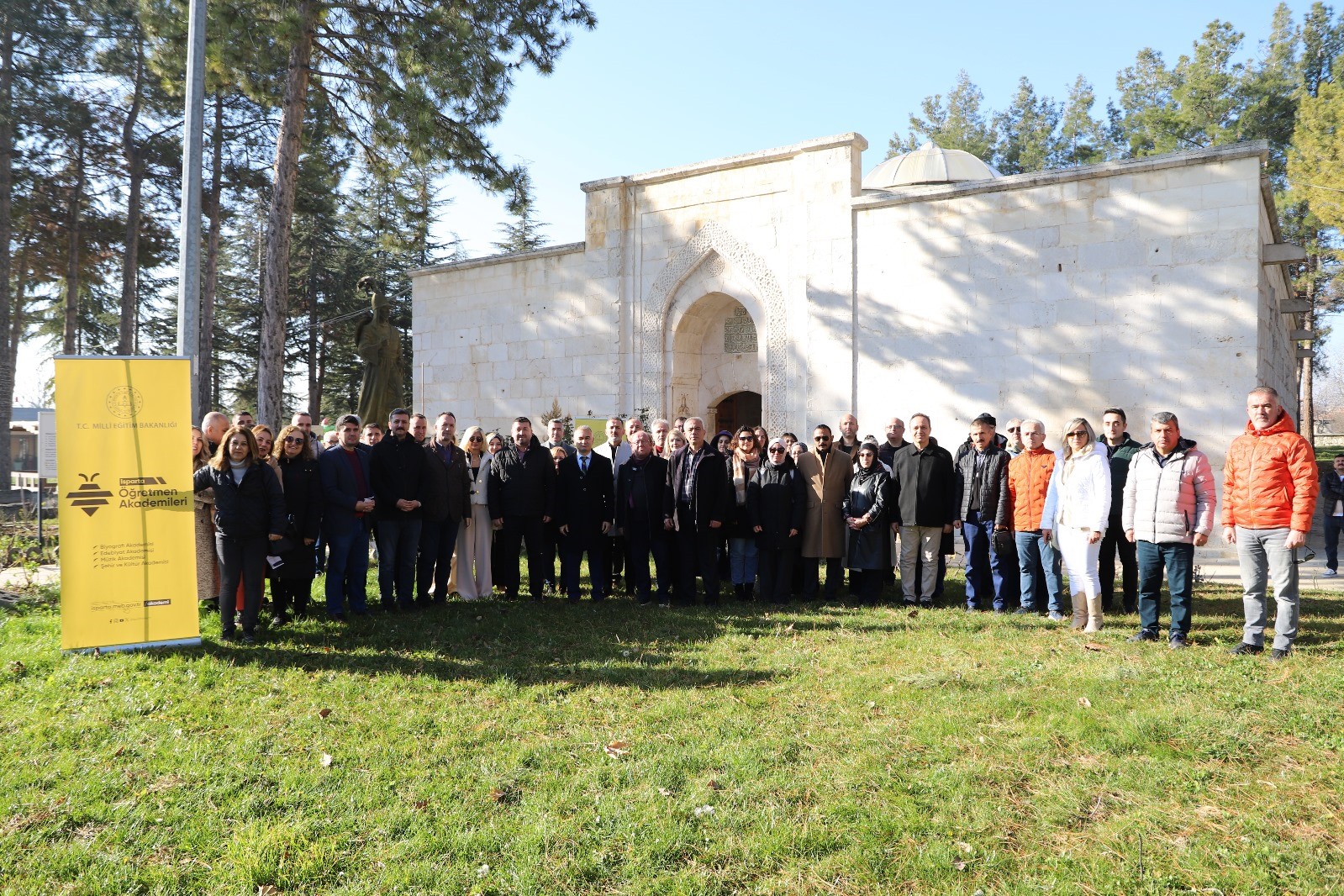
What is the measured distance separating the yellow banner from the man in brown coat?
17.1 ft

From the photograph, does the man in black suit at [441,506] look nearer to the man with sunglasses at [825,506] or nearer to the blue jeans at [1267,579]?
the man with sunglasses at [825,506]

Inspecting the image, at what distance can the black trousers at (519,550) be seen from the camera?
26.9ft

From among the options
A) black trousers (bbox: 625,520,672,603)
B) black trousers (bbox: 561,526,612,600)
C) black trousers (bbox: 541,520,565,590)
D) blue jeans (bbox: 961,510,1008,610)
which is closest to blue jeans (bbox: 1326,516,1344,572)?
blue jeans (bbox: 961,510,1008,610)

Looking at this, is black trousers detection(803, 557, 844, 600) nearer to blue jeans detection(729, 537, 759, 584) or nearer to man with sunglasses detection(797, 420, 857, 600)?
man with sunglasses detection(797, 420, 857, 600)

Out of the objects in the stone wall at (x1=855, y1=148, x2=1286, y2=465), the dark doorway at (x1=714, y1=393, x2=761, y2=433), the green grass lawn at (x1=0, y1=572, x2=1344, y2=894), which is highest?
the stone wall at (x1=855, y1=148, x2=1286, y2=465)

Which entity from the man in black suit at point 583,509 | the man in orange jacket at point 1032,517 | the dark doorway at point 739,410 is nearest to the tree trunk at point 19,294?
the dark doorway at point 739,410

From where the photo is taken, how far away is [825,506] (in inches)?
320

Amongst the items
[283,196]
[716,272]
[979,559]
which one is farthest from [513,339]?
[979,559]

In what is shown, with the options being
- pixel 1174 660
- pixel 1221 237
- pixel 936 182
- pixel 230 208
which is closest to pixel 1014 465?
pixel 1174 660

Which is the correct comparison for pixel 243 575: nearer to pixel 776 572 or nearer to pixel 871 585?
pixel 776 572

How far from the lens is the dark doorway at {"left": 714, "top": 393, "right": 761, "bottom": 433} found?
48.6 ft

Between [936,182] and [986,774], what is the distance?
14073 millimetres

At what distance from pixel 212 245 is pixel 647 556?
1801 cm

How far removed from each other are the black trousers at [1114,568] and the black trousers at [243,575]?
6.80m
